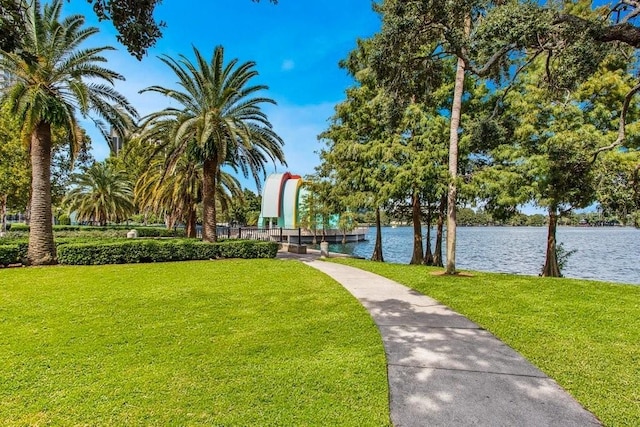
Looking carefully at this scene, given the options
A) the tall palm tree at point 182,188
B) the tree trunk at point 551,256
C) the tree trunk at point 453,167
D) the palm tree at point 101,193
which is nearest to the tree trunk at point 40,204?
the tall palm tree at point 182,188

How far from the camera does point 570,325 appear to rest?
18.8 ft

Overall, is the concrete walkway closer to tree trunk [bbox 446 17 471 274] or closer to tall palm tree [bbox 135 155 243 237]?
tree trunk [bbox 446 17 471 274]

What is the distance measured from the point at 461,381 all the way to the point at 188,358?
3340 millimetres

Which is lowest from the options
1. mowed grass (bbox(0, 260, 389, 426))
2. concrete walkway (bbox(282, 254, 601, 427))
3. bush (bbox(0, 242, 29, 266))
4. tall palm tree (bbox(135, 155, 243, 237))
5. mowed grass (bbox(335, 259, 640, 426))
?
mowed grass (bbox(0, 260, 389, 426))

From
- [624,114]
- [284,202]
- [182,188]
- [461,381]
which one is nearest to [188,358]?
[461,381]

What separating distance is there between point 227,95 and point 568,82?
12.1 metres

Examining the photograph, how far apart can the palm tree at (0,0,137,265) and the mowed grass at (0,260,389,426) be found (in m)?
5.46

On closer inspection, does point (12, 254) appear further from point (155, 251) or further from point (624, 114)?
point (624, 114)

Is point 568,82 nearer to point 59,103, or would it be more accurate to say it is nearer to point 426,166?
point 426,166

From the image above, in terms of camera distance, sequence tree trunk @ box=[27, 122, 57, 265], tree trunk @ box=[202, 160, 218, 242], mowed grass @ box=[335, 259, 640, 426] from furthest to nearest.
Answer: tree trunk @ box=[202, 160, 218, 242]
tree trunk @ box=[27, 122, 57, 265]
mowed grass @ box=[335, 259, 640, 426]

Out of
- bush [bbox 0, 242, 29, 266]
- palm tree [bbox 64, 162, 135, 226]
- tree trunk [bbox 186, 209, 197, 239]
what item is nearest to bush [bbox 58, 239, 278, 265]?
bush [bbox 0, 242, 29, 266]

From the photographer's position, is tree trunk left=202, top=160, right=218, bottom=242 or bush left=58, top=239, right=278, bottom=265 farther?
tree trunk left=202, top=160, right=218, bottom=242

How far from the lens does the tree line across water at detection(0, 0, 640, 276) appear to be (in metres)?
7.43

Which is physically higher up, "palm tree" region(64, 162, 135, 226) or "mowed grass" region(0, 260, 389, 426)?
"palm tree" region(64, 162, 135, 226)
